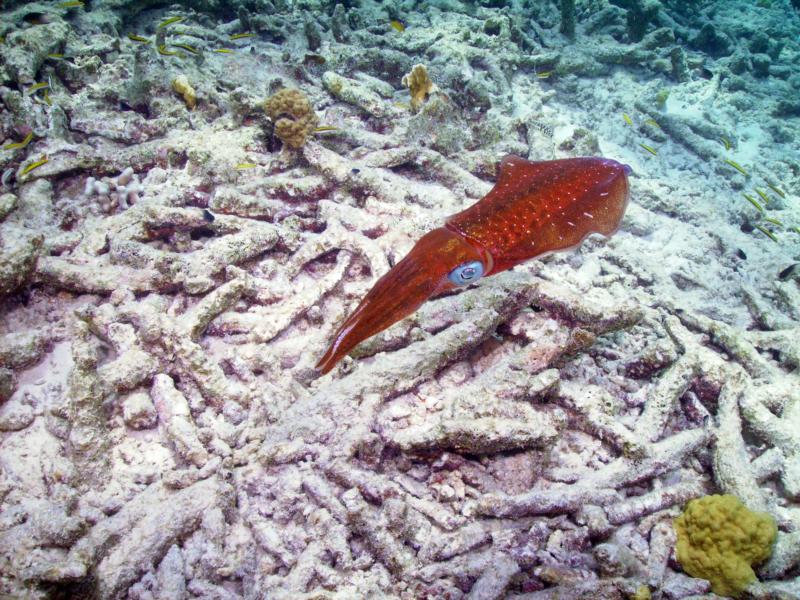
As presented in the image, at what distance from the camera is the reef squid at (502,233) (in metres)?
2.40

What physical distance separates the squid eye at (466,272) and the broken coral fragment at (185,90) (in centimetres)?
518

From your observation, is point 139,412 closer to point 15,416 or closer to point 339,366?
point 15,416

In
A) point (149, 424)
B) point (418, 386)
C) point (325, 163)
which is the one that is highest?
point (325, 163)

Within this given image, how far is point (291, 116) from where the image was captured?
5234mm

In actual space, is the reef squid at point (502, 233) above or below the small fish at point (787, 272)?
above

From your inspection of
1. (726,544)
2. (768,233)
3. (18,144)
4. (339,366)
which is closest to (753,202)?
(768,233)

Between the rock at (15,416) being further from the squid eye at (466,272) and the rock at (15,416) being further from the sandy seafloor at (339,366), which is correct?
the squid eye at (466,272)

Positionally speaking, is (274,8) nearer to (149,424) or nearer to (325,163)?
(325,163)

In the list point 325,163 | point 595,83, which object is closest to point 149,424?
point 325,163

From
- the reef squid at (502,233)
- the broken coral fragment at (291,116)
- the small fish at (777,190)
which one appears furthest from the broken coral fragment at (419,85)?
the small fish at (777,190)

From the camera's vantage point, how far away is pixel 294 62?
284 inches

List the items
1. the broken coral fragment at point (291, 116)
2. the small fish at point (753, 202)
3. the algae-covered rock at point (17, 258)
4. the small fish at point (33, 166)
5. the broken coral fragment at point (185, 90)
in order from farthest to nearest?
the small fish at point (753, 202)
the broken coral fragment at point (185, 90)
the broken coral fragment at point (291, 116)
the small fish at point (33, 166)
the algae-covered rock at point (17, 258)

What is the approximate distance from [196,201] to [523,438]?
397cm

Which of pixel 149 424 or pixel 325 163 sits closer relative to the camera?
pixel 149 424
